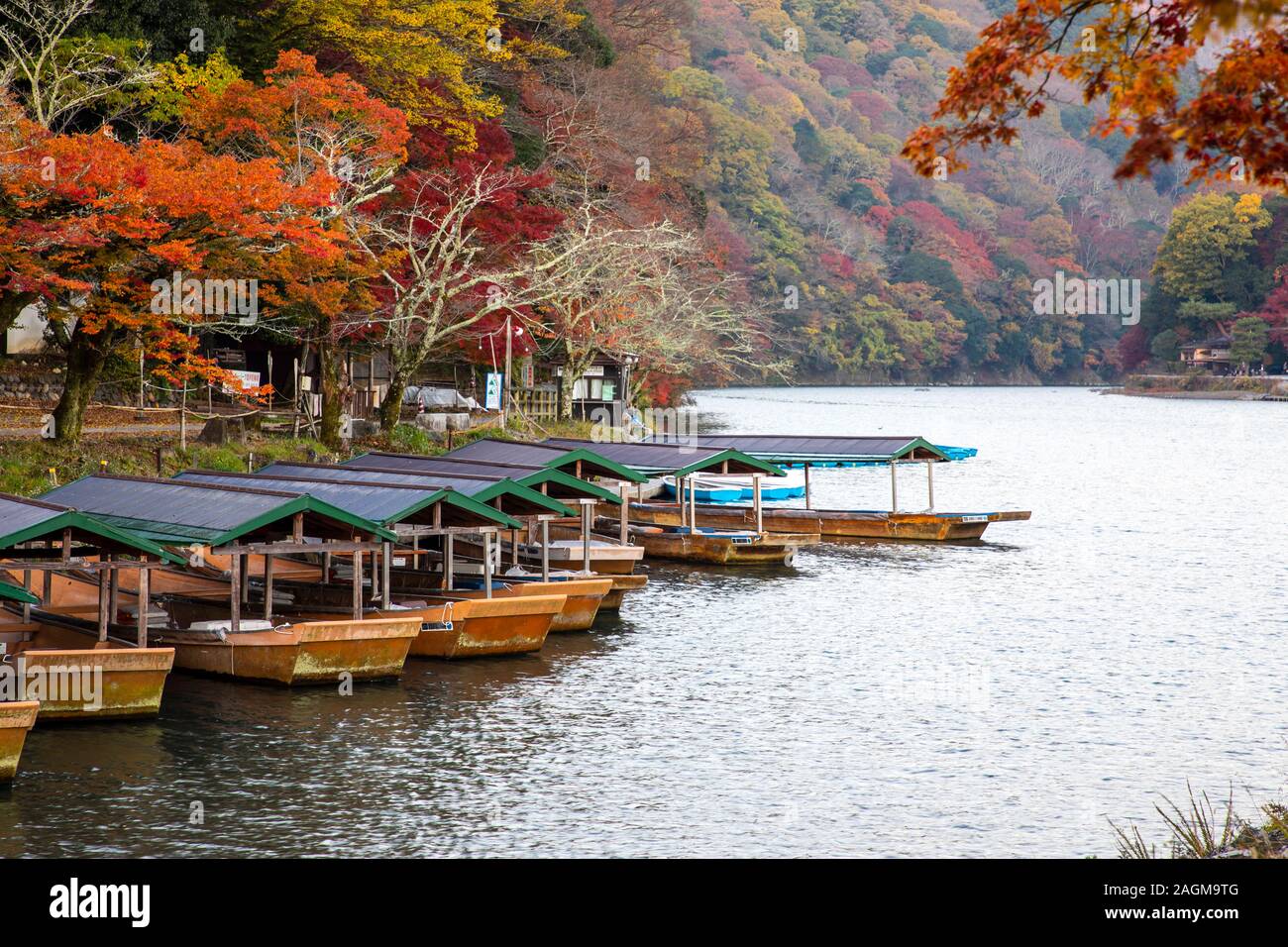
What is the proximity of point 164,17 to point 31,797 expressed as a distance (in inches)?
1368

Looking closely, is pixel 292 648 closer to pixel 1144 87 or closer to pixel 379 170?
pixel 1144 87

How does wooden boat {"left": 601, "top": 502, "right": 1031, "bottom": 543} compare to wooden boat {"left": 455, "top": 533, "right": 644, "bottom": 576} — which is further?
wooden boat {"left": 601, "top": 502, "right": 1031, "bottom": 543}

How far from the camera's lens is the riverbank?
513 feet

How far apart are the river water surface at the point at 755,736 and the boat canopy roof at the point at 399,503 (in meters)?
2.95

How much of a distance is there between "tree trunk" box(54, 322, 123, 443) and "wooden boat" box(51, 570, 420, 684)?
1251 cm

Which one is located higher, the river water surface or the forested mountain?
Result: the forested mountain

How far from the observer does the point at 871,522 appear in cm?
4888

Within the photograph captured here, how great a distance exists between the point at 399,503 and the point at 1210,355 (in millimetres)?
151289

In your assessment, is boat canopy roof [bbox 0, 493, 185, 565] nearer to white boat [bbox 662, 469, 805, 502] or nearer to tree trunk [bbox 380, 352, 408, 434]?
tree trunk [bbox 380, 352, 408, 434]

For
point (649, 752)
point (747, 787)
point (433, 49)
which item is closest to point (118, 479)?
point (649, 752)

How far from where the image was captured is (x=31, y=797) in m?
18.5

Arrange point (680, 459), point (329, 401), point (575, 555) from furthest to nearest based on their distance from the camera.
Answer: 1. point (329, 401)
2. point (680, 459)
3. point (575, 555)

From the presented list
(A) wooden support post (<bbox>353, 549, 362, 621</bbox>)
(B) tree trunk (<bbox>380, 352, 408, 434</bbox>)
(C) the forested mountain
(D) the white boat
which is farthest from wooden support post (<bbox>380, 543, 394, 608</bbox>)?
(C) the forested mountain

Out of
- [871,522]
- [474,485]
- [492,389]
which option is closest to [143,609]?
[474,485]
